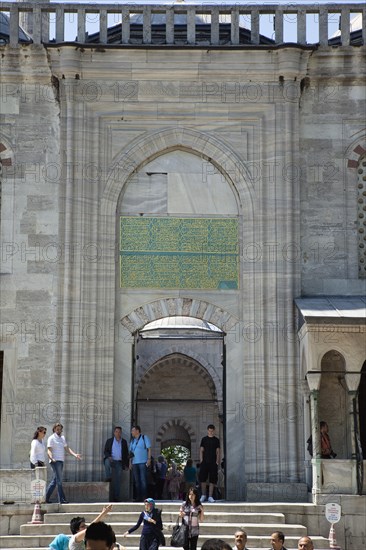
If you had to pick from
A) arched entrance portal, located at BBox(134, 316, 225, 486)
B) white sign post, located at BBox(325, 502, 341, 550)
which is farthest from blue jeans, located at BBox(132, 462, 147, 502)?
arched entrance portal, located at BBox(134, 316, 225, 486)

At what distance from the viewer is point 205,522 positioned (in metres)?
16.4

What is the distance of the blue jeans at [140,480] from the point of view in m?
18.4

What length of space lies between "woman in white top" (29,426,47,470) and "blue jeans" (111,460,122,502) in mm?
1638

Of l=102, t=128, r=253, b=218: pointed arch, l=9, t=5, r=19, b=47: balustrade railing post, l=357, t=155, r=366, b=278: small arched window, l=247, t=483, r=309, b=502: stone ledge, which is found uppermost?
l=9, t=5, r=19, b=47: balustrade railing post

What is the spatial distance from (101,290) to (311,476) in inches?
203

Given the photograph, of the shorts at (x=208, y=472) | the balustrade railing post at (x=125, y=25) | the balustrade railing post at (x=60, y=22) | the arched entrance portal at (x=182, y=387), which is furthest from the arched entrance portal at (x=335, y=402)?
the arched entrance portal at (x=182, y=387)

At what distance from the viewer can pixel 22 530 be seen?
1599cm

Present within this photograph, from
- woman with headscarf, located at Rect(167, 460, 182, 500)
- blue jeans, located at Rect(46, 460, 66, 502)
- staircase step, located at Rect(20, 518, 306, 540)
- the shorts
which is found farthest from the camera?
woman with headscarf, located at Rect(167, 460, 182, 500)

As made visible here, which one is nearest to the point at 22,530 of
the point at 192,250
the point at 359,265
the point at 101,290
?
the point at 101,290

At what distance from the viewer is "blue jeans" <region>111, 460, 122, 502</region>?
18.7 meters

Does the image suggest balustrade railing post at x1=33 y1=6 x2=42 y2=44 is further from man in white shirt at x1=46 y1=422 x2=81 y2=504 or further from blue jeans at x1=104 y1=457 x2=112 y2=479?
blue jeans at x1=104 y1=457 x2=112 y2=479

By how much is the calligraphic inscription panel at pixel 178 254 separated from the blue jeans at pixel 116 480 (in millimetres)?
3416

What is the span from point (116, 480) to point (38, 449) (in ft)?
6.79

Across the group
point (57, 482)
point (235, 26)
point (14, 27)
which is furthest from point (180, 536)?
point (14, 27)
